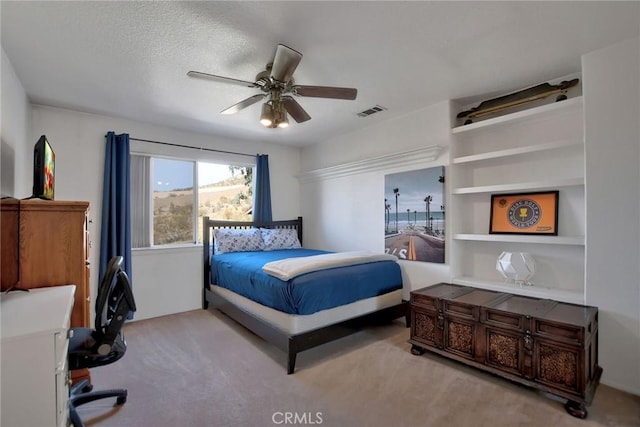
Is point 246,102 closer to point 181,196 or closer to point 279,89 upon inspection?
point 279,89

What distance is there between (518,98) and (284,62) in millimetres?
2318

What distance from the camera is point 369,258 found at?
130 inches

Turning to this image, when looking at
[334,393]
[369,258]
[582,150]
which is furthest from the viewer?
[369,258]

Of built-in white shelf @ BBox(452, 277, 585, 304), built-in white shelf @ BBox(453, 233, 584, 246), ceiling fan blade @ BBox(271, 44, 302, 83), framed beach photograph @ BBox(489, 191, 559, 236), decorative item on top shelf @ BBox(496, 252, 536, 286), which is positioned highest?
ceiling fan blade @ BBox(271, 44, 302, 83)

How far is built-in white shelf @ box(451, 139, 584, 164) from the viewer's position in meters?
2.52

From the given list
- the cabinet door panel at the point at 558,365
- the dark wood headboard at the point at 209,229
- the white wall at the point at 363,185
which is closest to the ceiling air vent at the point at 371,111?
the white wall at the point at 363,185

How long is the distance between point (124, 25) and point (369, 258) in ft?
9.27

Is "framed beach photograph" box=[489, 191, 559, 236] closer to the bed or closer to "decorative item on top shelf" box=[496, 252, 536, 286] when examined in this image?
"decorative item on top shelf" box=[496, 252, 536, 286]

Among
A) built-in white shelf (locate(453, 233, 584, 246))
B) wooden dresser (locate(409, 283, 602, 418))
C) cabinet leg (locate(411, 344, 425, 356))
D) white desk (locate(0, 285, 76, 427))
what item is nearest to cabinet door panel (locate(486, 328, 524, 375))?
wooden dresser (locate(409, 283, 602, 418))

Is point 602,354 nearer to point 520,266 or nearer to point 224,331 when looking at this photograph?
point 520,266

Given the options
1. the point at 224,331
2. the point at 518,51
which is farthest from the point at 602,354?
the point at 224,331

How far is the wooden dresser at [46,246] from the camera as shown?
193cm

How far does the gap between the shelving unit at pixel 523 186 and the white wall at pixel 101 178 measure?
3.22 metres

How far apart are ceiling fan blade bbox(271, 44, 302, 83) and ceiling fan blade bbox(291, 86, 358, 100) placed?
131 millimetres
